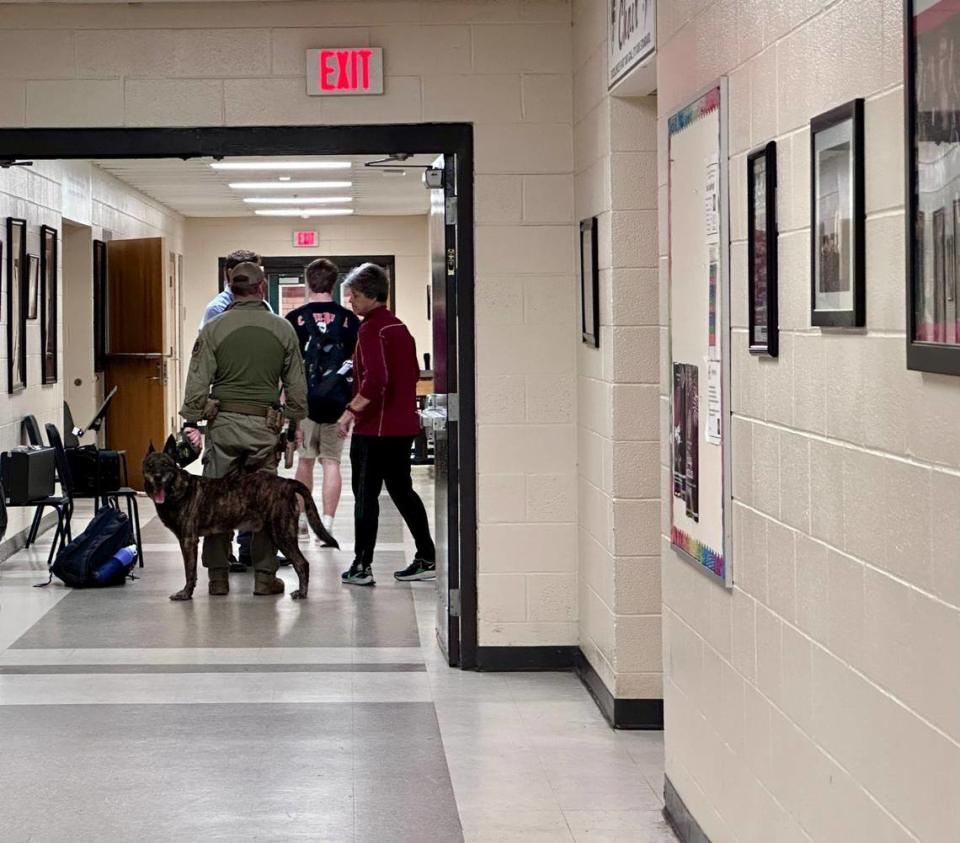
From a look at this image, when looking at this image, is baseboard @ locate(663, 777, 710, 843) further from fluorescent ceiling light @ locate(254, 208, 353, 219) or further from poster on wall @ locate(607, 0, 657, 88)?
fluorescent ceiling light @ locate(254, 208, 353, 219)

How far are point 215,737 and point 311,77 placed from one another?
240 cm

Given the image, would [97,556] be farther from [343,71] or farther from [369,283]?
[343,71]

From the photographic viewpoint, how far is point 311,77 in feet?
19.0

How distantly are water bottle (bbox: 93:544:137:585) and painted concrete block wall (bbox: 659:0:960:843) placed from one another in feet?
15.2

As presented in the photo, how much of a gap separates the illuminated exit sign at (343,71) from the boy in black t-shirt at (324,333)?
265 cm

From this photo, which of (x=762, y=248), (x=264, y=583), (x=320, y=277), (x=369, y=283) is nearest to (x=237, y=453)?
(x=264, y=583)

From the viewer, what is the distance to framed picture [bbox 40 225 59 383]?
402 inches

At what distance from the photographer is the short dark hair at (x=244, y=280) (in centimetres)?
738

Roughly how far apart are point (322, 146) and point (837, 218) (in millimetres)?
3605

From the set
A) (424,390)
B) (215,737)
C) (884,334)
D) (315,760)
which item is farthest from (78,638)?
(424,390)

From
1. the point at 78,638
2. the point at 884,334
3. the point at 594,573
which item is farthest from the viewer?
the point at 78,638

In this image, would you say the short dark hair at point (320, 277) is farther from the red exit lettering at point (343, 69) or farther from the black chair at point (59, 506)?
the red exit lettering at point (343, 69)

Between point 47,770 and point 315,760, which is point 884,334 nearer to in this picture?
point 315,760

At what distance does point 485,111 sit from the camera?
231 inches
